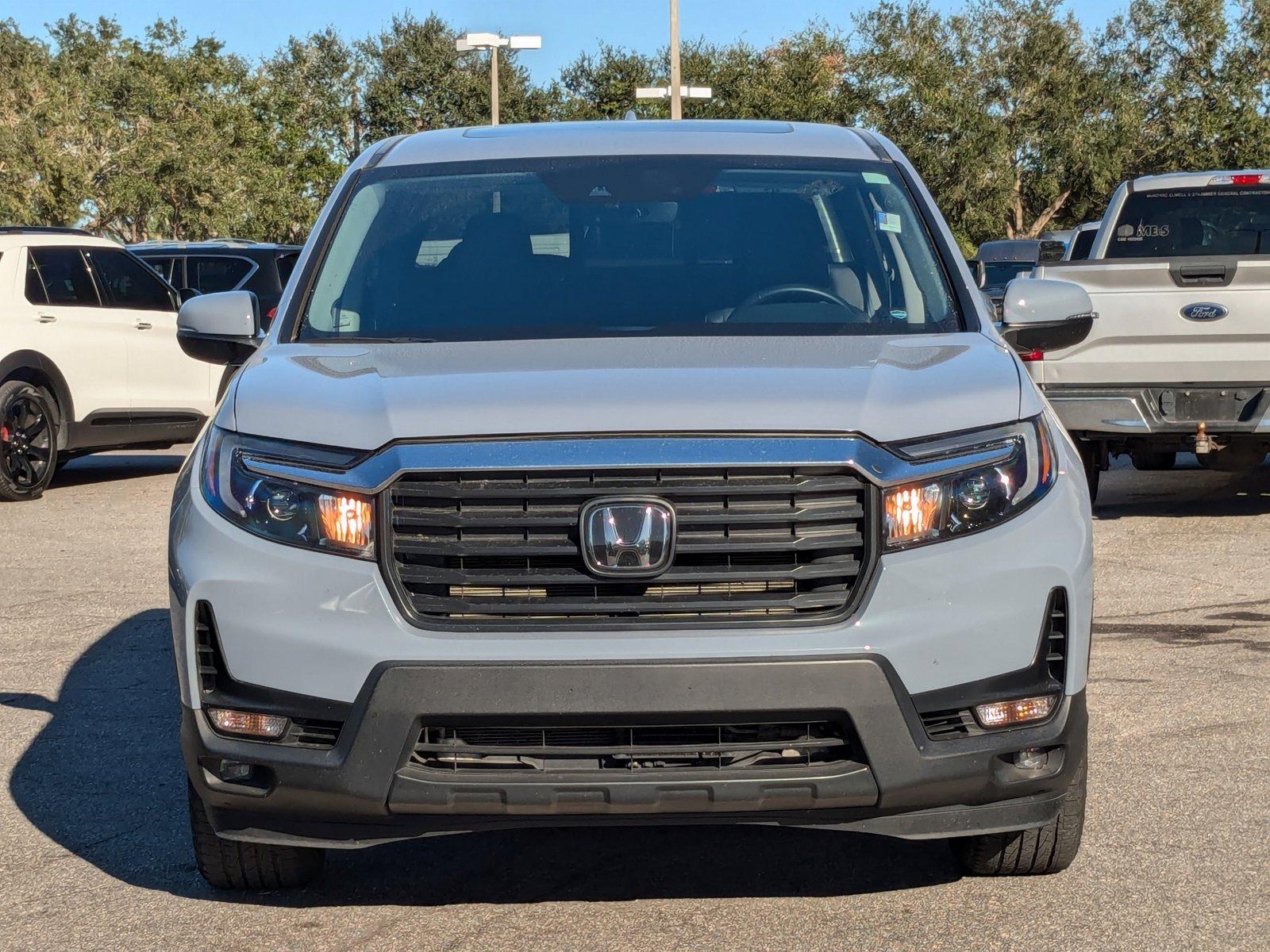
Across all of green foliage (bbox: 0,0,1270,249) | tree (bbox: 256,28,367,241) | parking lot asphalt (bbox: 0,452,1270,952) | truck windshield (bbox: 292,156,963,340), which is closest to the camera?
parking lot asphalt (bbox: 0,452,1270,952)

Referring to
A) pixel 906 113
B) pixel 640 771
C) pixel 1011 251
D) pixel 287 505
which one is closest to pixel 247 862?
pixel 287 505

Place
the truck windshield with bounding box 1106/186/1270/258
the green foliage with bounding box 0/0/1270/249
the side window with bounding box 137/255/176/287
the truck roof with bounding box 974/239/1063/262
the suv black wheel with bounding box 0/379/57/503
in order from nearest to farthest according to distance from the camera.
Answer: the truck roof with bounding box 974/239/1063/262
the suv black wheel with bounding box 0/379/57/503
the truck windshield with bounding box 1106/186/1270/258
the side window with bounding box 137/255/176/287
the green foliage with bounding box 0/0/1270/249

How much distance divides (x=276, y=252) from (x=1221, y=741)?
13919 millimetres

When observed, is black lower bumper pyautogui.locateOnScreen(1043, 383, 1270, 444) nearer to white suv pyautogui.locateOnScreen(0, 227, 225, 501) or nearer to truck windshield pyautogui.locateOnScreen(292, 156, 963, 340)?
truck windshield pyautogui.locateOnScreen(292, 156, 963, 340)

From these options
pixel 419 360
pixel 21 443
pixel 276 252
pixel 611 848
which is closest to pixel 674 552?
pixel 419 360

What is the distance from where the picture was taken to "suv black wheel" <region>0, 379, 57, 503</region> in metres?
12.5

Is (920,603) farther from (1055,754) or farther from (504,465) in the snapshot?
(504,465)

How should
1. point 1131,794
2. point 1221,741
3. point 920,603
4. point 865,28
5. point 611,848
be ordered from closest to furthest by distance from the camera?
point 920,603 < point 611,848 < point 1131,794 < point 1221,741 < point 865,28

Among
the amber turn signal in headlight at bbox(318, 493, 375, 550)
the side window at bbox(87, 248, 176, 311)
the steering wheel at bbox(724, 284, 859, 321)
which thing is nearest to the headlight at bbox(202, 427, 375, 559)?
the amber turn signal in headlight at bbox(318, 493, 375, 550)

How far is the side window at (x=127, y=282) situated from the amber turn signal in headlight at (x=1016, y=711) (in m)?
11.2

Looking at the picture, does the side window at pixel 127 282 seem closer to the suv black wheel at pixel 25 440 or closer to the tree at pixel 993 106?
the suv black wheel at pixel 25 440

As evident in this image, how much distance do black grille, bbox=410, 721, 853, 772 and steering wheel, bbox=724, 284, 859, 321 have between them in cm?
143

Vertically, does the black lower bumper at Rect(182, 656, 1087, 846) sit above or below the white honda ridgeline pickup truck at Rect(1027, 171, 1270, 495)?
above

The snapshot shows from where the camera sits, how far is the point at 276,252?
1811cm
